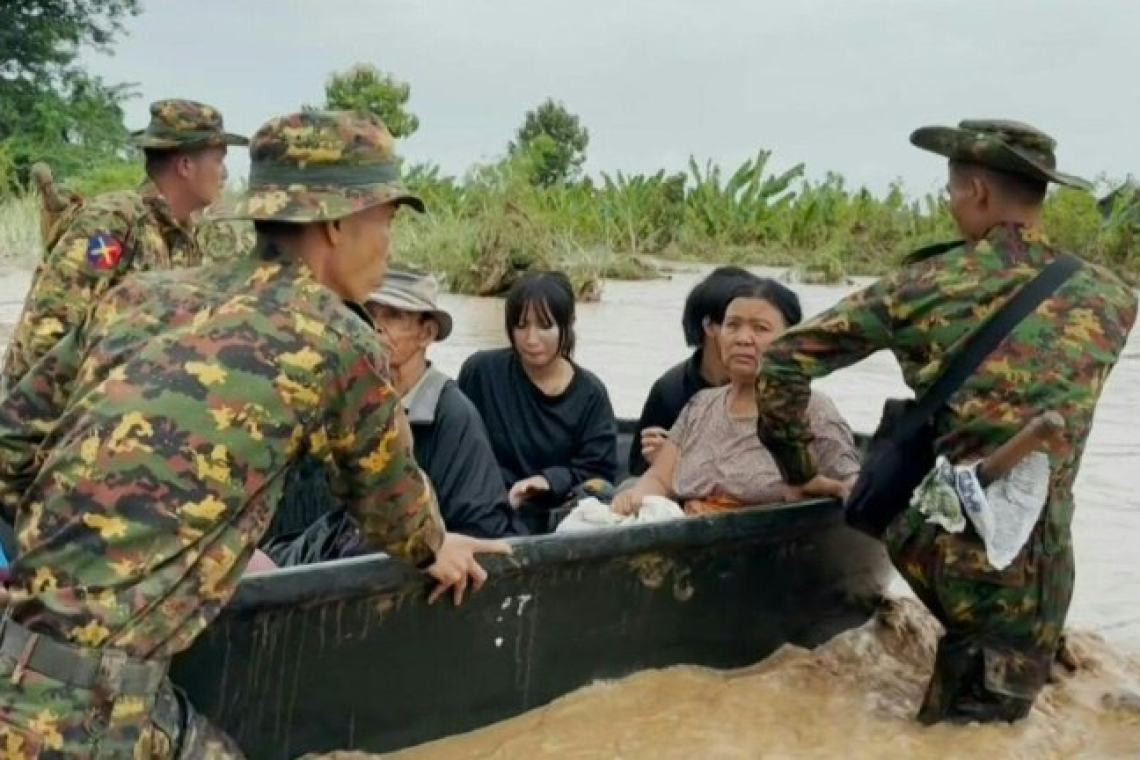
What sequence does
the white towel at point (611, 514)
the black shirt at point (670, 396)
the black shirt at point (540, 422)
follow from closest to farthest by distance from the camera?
the white towel at point (611, 514) < the black shirt at point (540, 422) < the black shirt at point (670, 396)

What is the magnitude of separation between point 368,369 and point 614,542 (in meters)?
1.65

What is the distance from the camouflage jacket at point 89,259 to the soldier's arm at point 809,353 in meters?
2.17

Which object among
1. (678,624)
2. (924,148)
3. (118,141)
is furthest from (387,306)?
(118,141)

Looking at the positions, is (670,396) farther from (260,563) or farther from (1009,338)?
(260,563)

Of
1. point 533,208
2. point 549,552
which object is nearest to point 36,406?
point 549,552

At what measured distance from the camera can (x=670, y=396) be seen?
223 inches

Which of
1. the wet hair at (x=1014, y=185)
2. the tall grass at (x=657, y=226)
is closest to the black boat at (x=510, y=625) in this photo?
the wet hair at (x=1014, y=185)

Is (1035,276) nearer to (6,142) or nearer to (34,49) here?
Result: (6,142)

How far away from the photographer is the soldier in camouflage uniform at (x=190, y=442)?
260 centimetres

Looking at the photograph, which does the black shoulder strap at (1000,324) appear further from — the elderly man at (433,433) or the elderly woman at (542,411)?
the elderly woman at (542,411)

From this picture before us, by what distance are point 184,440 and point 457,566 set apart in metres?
1.05

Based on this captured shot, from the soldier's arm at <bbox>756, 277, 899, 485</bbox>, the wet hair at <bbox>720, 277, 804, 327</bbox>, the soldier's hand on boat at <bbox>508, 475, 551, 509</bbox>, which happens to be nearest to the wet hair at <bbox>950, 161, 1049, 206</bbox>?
the soldier's arm at <bbox>756, 277, 899, 485</bbox>

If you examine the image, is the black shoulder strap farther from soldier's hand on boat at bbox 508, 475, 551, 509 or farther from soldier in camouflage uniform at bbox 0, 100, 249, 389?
soldier in camouflage uniform at bbox 0, 100, 249, 389

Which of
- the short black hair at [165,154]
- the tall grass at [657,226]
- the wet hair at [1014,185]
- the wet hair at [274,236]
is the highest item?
the wet hair at [1014,185]
